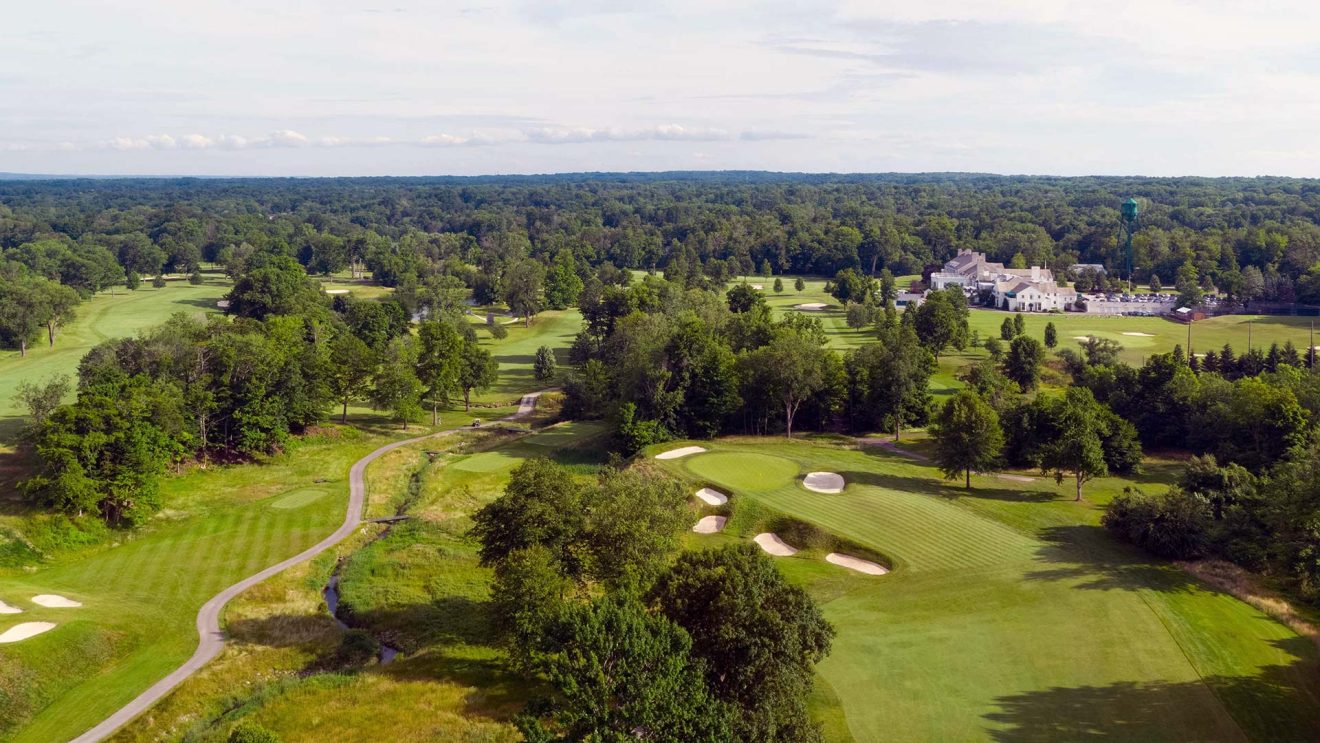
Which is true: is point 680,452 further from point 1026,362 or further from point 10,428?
point 10,428

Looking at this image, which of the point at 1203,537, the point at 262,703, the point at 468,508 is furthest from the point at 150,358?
the point at 1203,537

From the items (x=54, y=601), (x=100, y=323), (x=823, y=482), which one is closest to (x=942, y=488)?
(x=823, y=482)

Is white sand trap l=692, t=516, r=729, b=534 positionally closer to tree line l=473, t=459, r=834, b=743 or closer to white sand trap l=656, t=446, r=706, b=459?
tree line l=473, t=459, r=834, b=743

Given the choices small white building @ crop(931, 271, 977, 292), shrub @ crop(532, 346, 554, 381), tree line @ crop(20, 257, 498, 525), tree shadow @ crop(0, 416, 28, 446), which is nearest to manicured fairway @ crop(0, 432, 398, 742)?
tree line @ crop(20, 257, 498, 525)

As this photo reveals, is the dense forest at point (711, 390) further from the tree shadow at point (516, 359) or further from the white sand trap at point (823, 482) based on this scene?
the tree shadow at point (516, 359)

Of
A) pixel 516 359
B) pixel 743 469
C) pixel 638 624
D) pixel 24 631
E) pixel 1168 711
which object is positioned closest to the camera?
pixel 638 624
